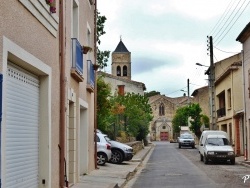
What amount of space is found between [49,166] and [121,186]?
6.14m

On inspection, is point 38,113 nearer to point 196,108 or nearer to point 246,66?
point 246,66

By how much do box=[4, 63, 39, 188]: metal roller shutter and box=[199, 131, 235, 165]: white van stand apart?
19.7m

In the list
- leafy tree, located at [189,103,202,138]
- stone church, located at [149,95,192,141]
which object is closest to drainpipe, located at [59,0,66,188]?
leafy tree, located at [189,103,202,138]

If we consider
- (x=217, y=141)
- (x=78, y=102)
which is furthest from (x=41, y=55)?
(x=217, y=141)

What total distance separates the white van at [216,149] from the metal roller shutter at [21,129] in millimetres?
19716

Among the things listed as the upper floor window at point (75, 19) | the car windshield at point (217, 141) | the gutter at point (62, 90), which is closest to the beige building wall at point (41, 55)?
the gutter at point (62, 90)

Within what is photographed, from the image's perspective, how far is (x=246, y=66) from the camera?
30.8 meters

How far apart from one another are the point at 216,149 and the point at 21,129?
69.9 feet

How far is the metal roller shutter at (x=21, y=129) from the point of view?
8.30 meters

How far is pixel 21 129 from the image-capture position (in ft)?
29.7

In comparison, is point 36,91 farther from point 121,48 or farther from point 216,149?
point 121,48

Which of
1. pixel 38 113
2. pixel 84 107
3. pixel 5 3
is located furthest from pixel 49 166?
pixel 84 107

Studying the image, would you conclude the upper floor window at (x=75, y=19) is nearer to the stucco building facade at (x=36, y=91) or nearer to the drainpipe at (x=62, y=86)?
the stucco building facade at (x=36, y=91)

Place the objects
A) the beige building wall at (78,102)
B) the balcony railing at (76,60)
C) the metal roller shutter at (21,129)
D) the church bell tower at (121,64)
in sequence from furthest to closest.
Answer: the church bell tower at (121,64), the balcony railing at (76,60), the beige building wall at (78,102), the metal roller shutter at (21,129)
